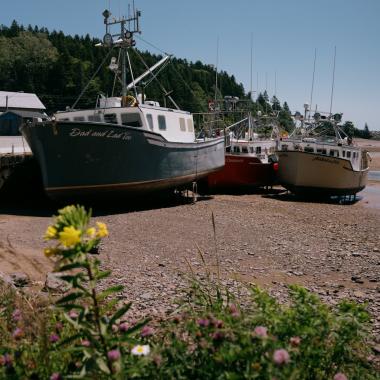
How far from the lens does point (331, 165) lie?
22.2m

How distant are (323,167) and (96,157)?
1278 cm

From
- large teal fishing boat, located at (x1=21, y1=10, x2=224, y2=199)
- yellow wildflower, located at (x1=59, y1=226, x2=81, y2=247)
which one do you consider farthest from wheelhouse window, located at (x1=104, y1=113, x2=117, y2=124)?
yellow wildflower, located at (x1=59, y1=226, x2=81, y2=247)

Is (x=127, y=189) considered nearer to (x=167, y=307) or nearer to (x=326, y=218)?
(x=326, y=218)

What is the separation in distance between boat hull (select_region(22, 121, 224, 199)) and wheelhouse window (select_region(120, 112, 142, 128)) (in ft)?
3.00

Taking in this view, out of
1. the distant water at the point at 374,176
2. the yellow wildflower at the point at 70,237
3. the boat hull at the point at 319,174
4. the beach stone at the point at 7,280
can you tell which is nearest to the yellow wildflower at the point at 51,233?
the yellow wildflower at the point at 70,237

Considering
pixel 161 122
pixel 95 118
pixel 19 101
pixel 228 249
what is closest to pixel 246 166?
pixel 161 122

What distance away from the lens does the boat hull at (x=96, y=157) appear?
536 inches

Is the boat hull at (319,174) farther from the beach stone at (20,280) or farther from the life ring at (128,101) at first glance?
the beach stone at (20,280)

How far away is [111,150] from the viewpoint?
14.0 m

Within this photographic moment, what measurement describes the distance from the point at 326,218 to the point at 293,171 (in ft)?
20.2

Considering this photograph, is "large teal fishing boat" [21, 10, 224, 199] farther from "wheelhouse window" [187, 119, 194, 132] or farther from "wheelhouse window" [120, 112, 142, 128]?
"wheelhouse window" [187, 119, 194, 132]

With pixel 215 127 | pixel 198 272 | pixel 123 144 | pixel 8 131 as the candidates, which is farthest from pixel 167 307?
pixel 8 131

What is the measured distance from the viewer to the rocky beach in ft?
24.1

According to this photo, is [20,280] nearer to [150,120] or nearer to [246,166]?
[150,120]
